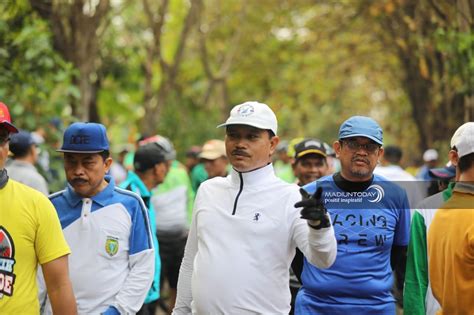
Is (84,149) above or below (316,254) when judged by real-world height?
above

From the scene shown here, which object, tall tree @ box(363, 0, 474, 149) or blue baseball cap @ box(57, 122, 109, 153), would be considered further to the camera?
tall tree @ box(363, 0, 474, 149)

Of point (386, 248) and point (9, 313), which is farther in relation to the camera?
point (386, 248)

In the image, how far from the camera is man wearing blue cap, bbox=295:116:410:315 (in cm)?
545

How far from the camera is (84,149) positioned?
536cm

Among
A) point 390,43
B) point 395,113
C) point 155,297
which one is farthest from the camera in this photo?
point 395,113

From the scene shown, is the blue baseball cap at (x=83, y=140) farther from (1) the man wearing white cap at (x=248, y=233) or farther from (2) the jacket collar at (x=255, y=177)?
(2) the jacket collar at (x=255, y=177)

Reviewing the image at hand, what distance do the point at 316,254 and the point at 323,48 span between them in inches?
771

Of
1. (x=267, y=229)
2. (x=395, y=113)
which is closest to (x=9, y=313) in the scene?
(x=267, y=229)

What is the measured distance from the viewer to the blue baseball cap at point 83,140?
536 cm

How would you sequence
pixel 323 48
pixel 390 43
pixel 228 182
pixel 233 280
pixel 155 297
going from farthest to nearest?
pixel 323 48
pixel 390 43
pixel 155 297
pixel 228 182
pixel 233 280

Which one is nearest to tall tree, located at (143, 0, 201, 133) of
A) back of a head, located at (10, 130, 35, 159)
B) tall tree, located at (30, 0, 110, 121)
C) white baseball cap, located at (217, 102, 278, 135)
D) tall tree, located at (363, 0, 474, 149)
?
tall tree, located at (30, 0, 110, 121)

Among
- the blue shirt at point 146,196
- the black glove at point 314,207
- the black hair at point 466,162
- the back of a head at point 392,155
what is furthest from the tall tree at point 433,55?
the black glove at point 314,207

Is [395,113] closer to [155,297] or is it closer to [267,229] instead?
[155,297]

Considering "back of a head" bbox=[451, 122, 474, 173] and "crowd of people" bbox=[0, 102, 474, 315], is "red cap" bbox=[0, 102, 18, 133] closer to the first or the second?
"crowd of people" bbox=[0, 102, 474, 315]
